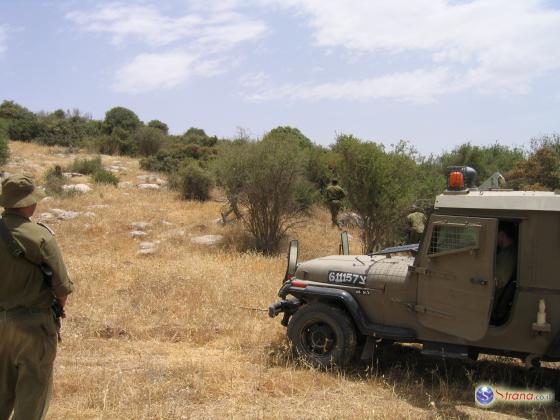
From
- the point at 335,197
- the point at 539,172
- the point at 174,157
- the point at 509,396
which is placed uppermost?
the point at 174,157

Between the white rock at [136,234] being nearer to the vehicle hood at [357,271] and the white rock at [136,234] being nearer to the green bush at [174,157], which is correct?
the vehicle hood at [357,271]

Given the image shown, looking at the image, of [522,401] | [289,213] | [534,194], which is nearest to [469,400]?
[522,401]

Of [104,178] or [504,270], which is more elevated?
[104,178]

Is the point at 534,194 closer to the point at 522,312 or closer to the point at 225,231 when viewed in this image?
the point at 522,312

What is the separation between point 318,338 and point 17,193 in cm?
339

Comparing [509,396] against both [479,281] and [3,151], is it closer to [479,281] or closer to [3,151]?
[479,281]

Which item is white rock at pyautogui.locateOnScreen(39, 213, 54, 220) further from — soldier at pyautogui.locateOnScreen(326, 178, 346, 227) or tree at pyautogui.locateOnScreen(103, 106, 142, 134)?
tree at pyautogui.locateOnScreen(103, 106, 142, 134)

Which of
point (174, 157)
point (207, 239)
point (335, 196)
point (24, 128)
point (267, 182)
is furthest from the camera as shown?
point (24, 128)

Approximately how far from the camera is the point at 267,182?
46.3ft

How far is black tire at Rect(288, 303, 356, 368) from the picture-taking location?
18.4 ft

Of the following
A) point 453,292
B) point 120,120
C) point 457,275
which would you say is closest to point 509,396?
point 453,292

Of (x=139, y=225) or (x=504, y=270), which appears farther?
(x=139, y=225)

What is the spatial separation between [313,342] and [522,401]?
6.83ft

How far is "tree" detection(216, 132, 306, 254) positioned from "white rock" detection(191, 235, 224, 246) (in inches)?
34.5
